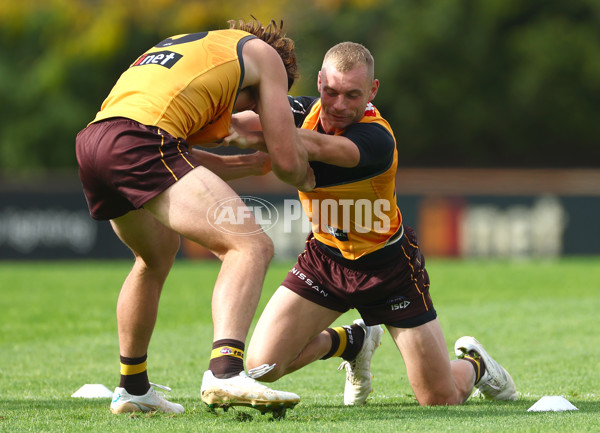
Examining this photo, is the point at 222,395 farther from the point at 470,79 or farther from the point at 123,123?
the point at 470,79

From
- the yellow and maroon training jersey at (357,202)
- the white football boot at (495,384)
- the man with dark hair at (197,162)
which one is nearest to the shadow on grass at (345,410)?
the white football boot at (495,384)

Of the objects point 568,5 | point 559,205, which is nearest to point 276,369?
point 559,205

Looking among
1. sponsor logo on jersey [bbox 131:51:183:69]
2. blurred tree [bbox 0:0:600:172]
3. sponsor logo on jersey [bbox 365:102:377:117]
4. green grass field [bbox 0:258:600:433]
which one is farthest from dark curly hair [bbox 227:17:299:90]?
blurred tree [bbox 0:0:600:172]

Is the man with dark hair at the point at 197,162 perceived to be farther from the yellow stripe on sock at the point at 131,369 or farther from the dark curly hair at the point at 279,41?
the yellow stripe on sock at the point at 131,369

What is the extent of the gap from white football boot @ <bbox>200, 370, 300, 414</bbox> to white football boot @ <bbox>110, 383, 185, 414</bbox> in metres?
0.94

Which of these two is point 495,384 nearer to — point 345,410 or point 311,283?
point 345,410

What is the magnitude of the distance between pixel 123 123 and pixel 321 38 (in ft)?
88.3

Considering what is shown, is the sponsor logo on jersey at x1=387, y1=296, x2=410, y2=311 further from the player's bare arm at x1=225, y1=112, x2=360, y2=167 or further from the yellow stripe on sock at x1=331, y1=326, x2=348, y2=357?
the player's bare arm at x1=225, y1=112, x2=360, y2=167

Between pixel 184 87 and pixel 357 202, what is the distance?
1.33m

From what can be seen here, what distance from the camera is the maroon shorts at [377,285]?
5.55m

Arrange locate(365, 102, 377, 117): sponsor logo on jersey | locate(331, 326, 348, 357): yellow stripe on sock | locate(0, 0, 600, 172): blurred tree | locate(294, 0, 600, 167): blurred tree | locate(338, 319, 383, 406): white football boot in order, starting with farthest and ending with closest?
locate(0, 0, 600, 172): blurred tree → locate(294, 0, 600, 167): blurred tree → locate(331, 326, 348, 357): yellow stripe on sock → locate(338, 319, 383, 406): white football boot → locate(365, 102, 377, 117): sponsor logo on jersey

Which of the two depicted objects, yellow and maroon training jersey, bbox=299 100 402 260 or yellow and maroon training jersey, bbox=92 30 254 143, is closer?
yellow and maroon training jersey, bbox=92 30 254 143

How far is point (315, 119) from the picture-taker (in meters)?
5.50

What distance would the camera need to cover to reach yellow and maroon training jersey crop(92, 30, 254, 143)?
461cm
